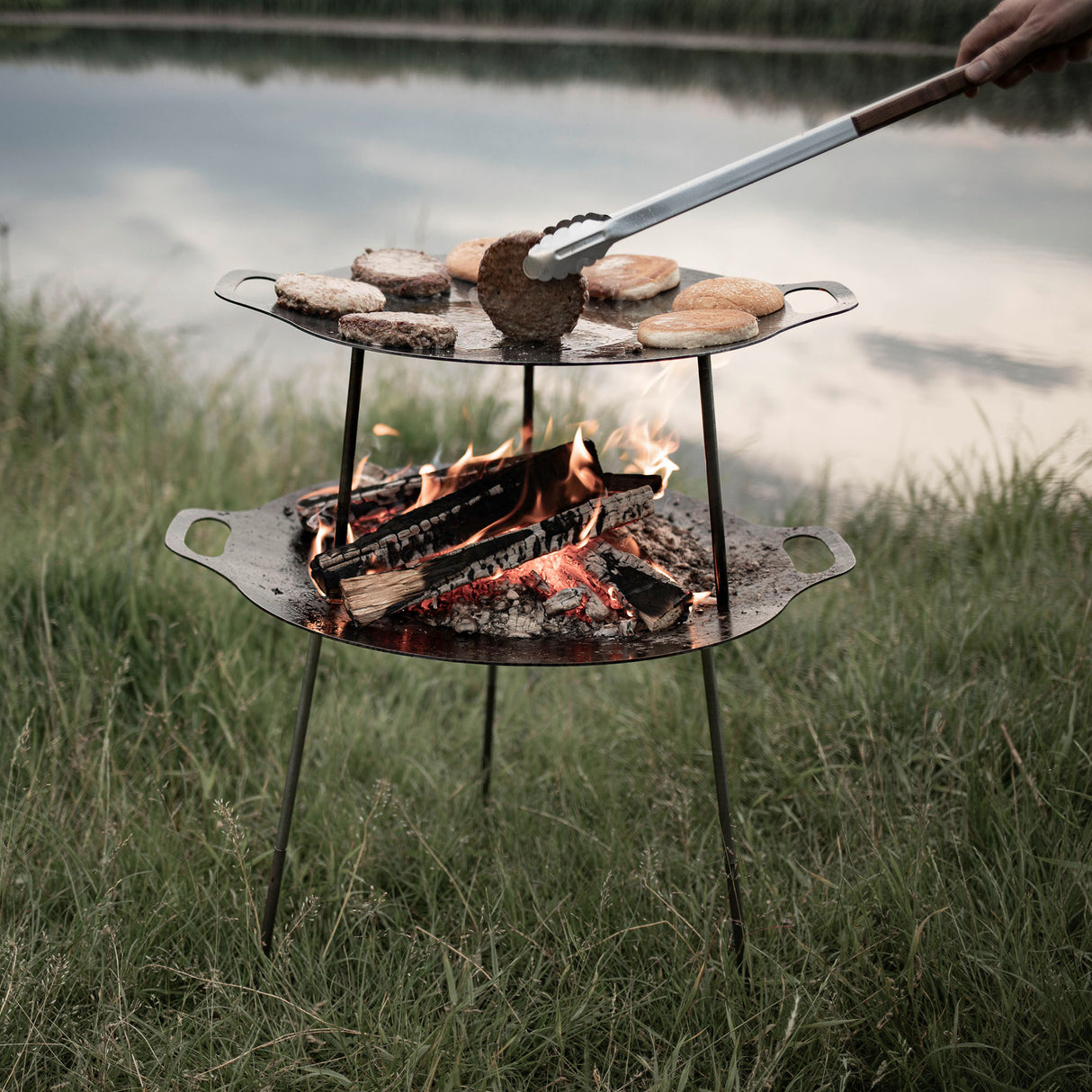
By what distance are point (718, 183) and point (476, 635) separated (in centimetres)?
81

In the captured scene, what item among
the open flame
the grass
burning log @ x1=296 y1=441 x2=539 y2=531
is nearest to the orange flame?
the open flame

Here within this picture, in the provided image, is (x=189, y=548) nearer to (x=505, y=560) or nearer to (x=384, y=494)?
(x=384, y=494)

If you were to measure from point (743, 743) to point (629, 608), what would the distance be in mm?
959

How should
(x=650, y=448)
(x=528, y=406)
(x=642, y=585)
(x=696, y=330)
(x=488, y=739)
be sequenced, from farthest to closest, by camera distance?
(x=488, y=739) → (x=528, y=406) → (x=650, y=448) → (x=642, y=585) → (x=696, y=330)

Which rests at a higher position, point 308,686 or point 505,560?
point 505,560

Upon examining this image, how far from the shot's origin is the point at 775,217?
3926mm

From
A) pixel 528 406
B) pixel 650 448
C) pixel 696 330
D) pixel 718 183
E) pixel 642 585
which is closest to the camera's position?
pixel 718 183

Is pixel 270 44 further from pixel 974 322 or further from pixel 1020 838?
pixel 1020 838

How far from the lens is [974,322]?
3668 mm

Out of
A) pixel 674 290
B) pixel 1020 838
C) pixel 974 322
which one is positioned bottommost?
pixel 1020 838

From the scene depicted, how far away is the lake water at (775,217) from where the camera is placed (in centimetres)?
346

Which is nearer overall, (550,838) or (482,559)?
Result: (482,559)

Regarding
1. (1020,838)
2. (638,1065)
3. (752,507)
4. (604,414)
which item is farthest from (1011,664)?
(604,414)

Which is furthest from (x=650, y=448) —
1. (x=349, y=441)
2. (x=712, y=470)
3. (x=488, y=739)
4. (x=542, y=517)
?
(x=488, y=739)
